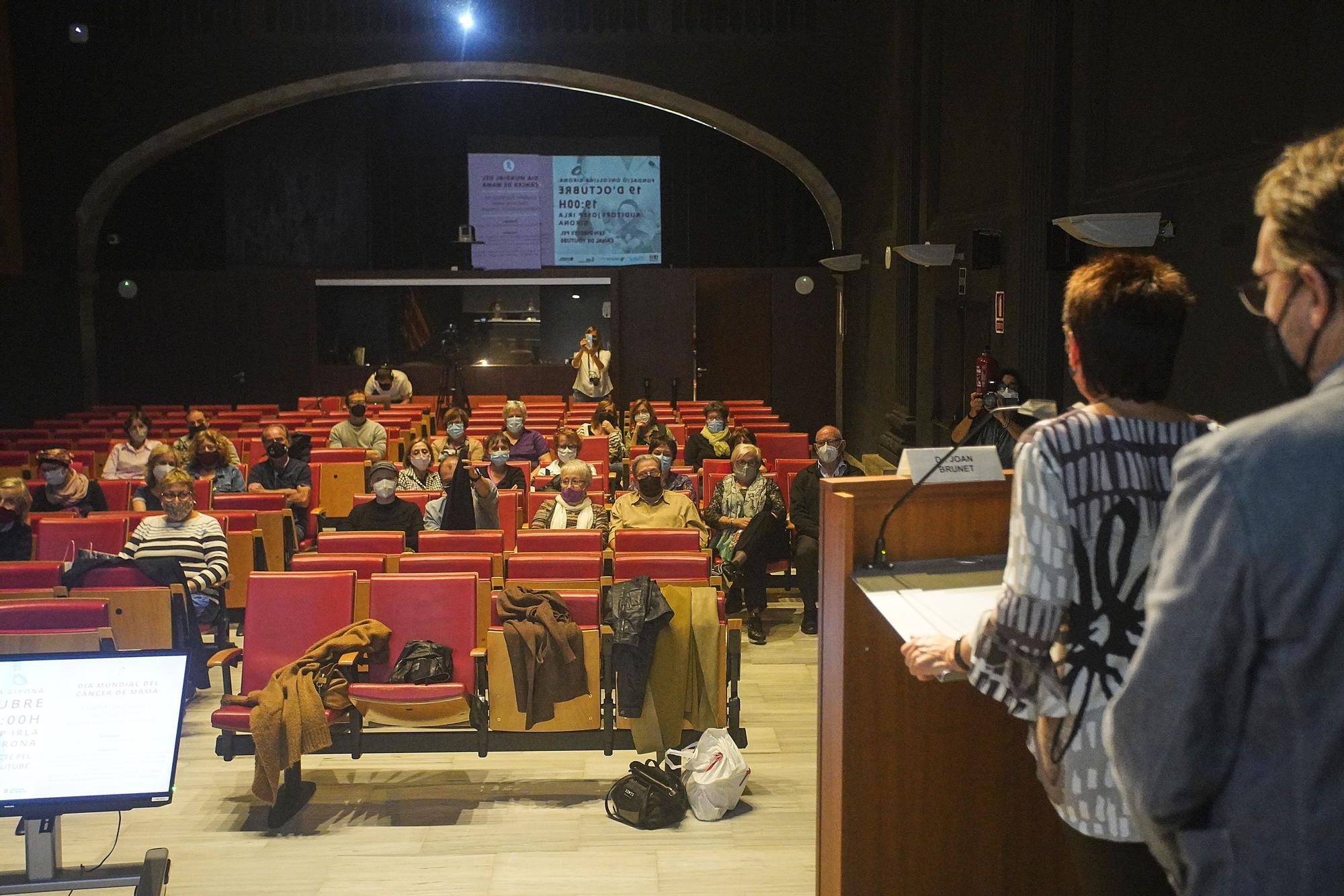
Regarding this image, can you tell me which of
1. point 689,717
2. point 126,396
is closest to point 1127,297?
point 689,717

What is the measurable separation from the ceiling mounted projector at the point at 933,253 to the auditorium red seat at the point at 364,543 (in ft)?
17.8

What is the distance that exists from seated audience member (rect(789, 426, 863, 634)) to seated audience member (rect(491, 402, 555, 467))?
2.55 m

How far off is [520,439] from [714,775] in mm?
5396

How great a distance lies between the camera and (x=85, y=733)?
3043mm

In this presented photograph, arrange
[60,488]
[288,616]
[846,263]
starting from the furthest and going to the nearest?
[846,263] → [60,488] → [288,616]

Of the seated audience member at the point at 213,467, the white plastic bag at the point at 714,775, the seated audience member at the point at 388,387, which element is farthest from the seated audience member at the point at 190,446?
the white plastic bag at the point at 714,775

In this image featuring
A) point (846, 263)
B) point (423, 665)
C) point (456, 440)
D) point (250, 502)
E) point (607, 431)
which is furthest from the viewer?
point (846, 263)

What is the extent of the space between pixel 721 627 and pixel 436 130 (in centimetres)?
1406

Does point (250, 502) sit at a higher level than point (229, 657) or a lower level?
higher

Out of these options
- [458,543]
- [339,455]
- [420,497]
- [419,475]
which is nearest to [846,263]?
[339,455]

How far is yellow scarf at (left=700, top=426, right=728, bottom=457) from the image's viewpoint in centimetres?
986

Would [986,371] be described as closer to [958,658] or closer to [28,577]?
[28,577]

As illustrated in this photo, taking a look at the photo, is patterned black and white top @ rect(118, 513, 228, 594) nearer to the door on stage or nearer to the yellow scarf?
the yellow scarf

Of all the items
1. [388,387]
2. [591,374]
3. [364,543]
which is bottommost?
[364,543]
